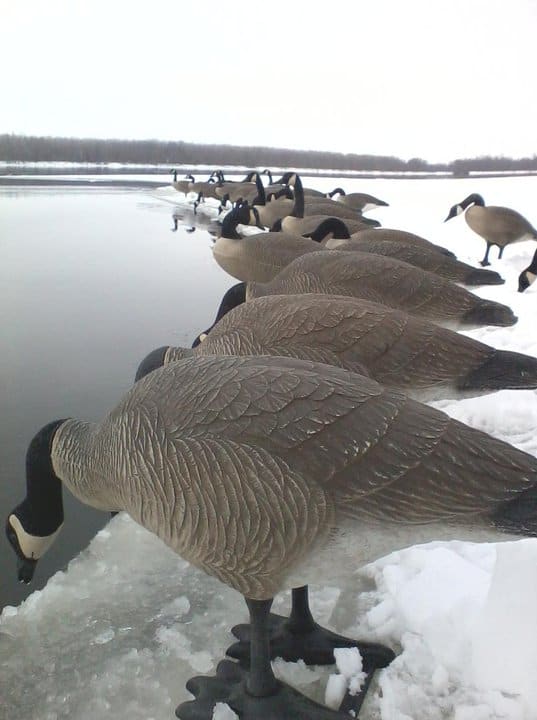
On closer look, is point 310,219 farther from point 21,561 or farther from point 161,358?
point 21,561

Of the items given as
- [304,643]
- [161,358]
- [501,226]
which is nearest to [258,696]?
[304,643]

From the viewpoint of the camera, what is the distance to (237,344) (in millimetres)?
2910

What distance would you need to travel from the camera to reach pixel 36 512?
2348mm

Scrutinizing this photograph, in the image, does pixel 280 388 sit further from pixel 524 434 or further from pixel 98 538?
pixel 524 434

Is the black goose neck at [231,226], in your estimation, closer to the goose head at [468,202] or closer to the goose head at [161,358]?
the goose head at [161,358]

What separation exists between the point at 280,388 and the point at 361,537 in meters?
0.51

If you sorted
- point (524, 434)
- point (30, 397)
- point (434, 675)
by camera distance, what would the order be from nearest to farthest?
point (434, 675) → point (524, 434) → point (30, 397)

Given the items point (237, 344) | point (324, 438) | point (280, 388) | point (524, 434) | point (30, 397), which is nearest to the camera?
point (324, 438)

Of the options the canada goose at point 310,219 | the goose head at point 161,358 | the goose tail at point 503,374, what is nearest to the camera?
the goose tail at point 503,374

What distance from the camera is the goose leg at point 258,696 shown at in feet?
6.49

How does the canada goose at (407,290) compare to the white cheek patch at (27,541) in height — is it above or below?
above

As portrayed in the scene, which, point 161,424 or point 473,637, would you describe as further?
point 473,637

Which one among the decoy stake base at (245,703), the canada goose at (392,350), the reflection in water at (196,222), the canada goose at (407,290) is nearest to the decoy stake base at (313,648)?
the decoy stake base at (245,703)

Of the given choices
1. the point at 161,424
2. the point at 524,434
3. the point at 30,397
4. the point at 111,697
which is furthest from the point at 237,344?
the point at 30,397
